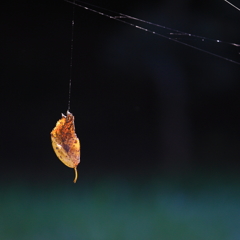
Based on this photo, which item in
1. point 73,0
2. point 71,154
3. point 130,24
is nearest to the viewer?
point 71,154

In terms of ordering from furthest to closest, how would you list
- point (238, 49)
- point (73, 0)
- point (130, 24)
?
point (238, 49)
point (130, 24)
point (73, 0)

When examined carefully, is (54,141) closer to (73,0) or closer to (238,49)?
(73,0)

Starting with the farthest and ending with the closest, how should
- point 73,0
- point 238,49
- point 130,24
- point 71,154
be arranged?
point 238,49 < point 130,24 < point 73,0 < point 71,154

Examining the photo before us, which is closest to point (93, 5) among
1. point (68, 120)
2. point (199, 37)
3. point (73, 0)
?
point (73, 0)


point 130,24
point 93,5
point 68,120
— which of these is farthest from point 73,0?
point 68,120

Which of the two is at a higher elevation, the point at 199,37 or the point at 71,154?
the point at 199,37

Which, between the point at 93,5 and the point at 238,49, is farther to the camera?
the point at 238,49

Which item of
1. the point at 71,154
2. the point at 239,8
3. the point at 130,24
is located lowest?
the point at 71,154

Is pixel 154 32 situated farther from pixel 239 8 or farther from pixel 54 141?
pixel 54 141

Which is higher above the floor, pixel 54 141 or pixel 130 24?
pixel 130 24
